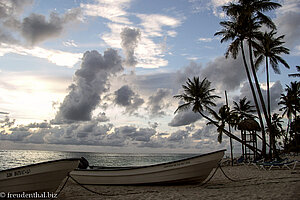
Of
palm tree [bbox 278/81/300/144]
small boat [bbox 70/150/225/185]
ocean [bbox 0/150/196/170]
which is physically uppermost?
palm tree [bbox 278/81/300/144]

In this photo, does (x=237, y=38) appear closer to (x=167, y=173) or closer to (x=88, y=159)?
(x=167, y=173)

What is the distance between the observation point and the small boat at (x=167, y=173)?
31.8 feet

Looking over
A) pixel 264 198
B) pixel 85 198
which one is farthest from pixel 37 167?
pixel 264 198

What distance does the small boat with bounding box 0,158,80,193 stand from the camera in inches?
290

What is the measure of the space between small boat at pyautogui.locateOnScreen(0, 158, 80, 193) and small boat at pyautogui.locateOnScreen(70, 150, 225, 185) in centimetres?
366

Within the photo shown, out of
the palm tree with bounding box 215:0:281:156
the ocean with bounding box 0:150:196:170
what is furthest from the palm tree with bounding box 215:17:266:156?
the ocean with bounding box 0:150:196:170

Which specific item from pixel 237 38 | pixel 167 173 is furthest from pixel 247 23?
pixel 167 173

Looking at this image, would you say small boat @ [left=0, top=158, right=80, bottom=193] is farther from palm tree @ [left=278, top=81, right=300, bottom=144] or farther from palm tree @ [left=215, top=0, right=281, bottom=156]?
palm tree @ [left=278, top=81, right=300, bottom=144]

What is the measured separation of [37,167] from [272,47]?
2353 cm

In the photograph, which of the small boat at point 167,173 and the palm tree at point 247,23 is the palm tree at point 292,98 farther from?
the small boat at point 167,173

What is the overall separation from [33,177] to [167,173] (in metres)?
5.25

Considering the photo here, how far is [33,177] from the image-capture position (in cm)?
739

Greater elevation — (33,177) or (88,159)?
(33,177)

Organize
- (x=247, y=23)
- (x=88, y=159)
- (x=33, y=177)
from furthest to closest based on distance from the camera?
1. (x=88, y=159)
2. (x=247, y=23)
3. (x=33, y=177)
